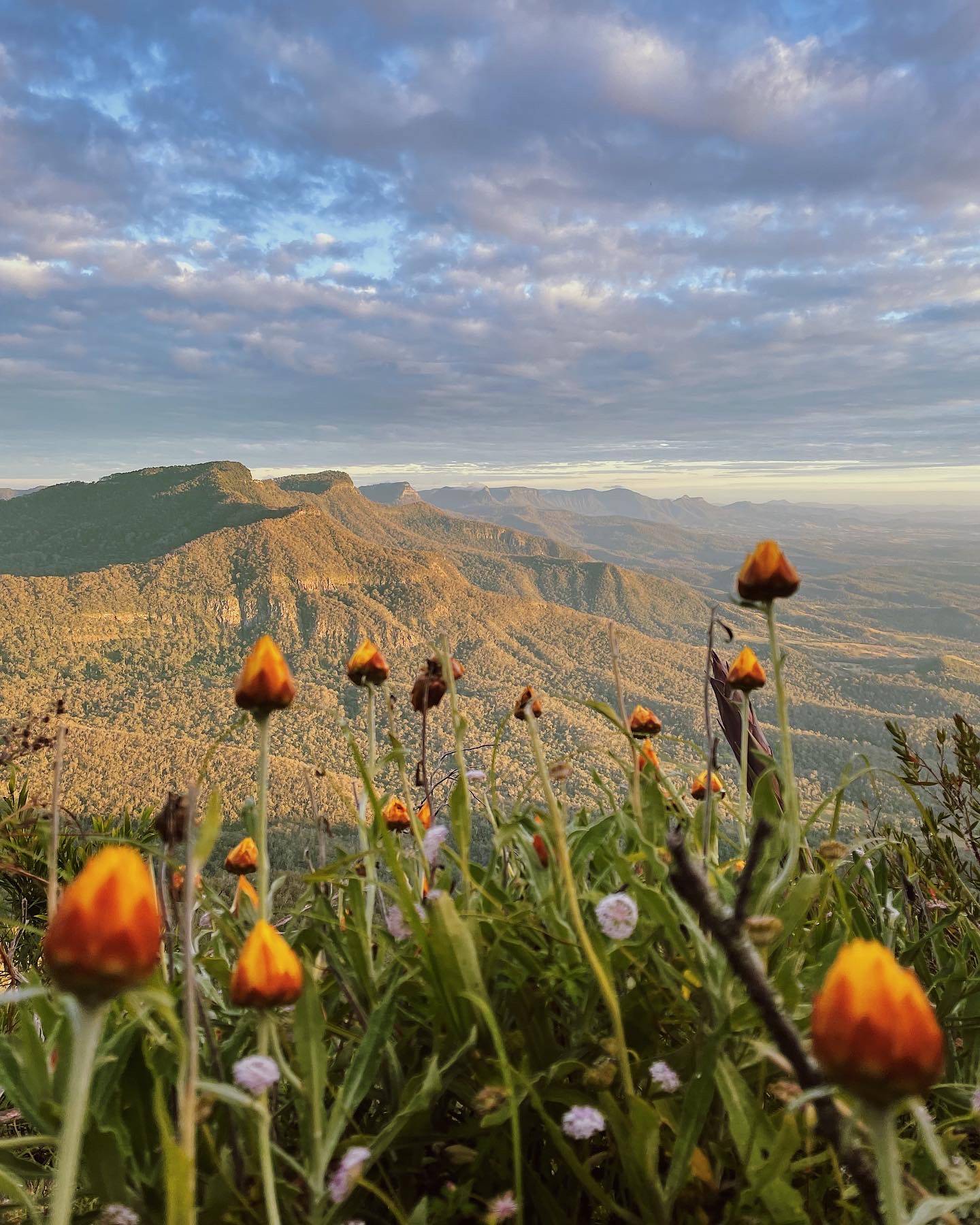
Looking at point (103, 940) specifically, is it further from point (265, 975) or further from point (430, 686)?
point (430, 686)

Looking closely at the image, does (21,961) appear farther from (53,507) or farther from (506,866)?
(53,507)

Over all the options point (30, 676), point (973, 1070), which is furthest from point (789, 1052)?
point (30, 676)

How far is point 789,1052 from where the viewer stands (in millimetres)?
568

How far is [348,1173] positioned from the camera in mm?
725

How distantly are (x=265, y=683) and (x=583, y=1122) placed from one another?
1.91 ft

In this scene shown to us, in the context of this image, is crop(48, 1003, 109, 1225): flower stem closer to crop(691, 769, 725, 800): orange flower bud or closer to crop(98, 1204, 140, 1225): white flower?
crop(98, 1204, 140, 1225): white flower

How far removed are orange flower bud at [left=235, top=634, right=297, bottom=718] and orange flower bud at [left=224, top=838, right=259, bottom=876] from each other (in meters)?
0.83

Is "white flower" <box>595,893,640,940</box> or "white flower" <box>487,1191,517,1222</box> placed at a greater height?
"white flower" <box>595,893,640,940</box>

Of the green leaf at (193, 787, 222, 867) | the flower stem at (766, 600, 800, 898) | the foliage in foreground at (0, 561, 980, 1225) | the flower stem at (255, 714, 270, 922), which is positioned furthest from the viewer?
the flower stem at (766, 600, 800, 898)

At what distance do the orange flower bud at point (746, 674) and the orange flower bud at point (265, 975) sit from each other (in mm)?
1027

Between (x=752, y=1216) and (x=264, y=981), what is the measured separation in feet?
1.81

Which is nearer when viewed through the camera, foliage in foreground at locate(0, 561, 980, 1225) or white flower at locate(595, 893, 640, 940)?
foliage in foreground at locate(0, 561, 980, 1225)

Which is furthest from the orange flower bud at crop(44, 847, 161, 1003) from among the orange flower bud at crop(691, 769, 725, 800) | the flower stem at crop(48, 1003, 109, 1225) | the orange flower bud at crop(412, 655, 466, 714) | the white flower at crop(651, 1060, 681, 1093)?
the orange flower bud at crop(691, 769, 725, 800)

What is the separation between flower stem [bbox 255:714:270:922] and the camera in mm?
866
